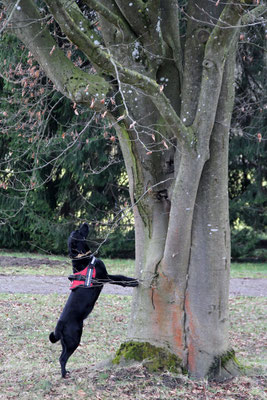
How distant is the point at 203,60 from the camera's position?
5719mm

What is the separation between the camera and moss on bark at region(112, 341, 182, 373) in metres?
6.04

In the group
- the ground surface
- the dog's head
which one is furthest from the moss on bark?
the ground surface

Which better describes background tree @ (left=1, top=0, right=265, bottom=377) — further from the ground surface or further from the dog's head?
the ground surface

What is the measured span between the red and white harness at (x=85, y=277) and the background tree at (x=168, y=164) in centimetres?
58

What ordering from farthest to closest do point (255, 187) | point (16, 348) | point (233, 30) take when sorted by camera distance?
1. point (255, 187)
2. point (16, 348)
3. point (233, 30)

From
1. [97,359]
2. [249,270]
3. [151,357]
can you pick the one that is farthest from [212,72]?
[249,270]

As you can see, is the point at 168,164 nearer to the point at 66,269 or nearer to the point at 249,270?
the point at 66,269

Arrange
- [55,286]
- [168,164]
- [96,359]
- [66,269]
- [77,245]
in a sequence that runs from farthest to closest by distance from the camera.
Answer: [66,269] < [55,286] < [96,359] < [168,164] < [77,245]

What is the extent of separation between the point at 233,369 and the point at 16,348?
11.6 ft

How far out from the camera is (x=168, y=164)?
244 inches

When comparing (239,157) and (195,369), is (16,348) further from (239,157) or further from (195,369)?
(239,157)

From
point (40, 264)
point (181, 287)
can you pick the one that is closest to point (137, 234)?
point (181, 287)

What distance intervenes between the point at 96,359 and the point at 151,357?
1.84 meters

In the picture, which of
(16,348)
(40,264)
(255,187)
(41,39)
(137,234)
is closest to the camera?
(41,39)
